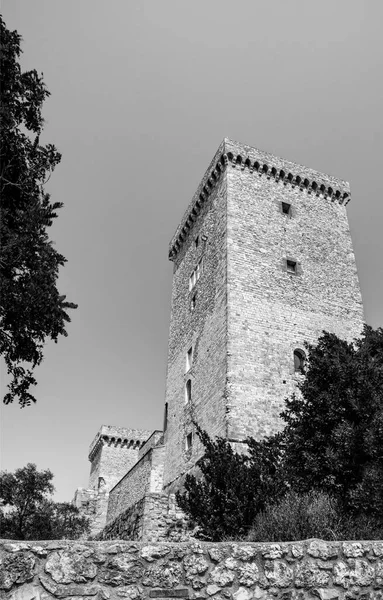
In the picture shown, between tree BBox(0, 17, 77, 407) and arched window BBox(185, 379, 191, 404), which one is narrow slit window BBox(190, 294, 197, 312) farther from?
tree BBox(0, 17, 77, 407)

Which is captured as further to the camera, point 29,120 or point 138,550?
point 29,120

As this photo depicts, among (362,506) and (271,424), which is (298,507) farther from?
(271,424)

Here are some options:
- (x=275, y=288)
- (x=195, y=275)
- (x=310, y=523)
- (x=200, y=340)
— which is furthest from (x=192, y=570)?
(x=195, y=275)

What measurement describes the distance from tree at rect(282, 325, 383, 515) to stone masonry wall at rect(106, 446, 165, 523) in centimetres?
914

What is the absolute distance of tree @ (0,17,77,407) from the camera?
1002 centimetres

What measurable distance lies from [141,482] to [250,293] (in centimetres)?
1051

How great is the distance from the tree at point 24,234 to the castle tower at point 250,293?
336 inches

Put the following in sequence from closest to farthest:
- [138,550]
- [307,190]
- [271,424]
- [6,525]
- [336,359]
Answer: [138,550]
[336,359]
[271,424]
[6,525]
[307,190]

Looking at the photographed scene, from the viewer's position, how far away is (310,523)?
896 centimetres

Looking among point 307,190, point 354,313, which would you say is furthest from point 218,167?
point 354,313

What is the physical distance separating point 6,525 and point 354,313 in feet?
56.1

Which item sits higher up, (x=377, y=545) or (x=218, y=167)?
(x=218, y=167)

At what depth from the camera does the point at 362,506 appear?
37.6 ft

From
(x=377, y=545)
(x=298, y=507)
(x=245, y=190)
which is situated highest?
(x=245, y=190)
